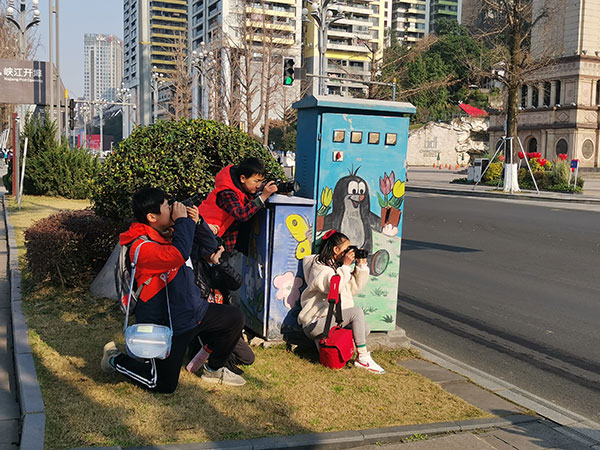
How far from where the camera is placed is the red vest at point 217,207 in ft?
17.9

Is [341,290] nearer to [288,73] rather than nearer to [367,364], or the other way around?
[367,364]

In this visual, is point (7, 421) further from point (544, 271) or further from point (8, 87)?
point (8, 87)

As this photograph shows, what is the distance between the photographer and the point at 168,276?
473 cm

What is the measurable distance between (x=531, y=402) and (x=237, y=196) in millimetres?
2775

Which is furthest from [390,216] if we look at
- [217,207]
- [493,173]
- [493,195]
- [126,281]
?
[493,173]

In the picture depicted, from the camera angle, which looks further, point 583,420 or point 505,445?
point 583,420

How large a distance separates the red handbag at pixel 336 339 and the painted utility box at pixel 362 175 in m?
0.64

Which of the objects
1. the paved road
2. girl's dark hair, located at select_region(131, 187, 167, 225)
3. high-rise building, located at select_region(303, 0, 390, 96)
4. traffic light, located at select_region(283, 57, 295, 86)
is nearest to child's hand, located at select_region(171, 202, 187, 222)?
girl's dark hair, located at select_region(131, 187, 167, 225)

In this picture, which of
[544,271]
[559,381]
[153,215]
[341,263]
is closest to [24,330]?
[153,215]

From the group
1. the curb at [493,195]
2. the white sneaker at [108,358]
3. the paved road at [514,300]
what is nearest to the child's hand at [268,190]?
the white sneaker at [108,358]

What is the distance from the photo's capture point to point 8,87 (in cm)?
2238

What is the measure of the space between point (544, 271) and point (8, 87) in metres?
18.6

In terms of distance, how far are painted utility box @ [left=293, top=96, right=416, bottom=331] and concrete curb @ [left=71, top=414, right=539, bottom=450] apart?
1.75 metres

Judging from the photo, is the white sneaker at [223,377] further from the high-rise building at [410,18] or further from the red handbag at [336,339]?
the high-rise building at [410,18]
